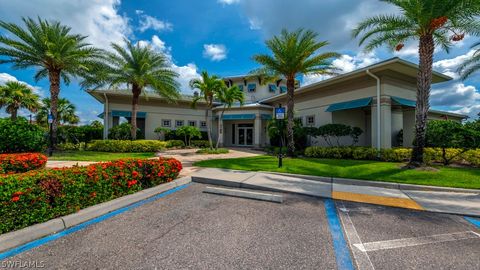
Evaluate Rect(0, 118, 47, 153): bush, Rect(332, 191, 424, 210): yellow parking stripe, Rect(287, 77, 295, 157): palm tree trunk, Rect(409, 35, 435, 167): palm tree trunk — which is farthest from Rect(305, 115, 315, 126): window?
Rect(0, 118, 47, 153): bush

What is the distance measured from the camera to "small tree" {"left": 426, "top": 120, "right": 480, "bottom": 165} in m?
9.18

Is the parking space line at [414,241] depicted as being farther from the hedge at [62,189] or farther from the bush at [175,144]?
the bush at [175,144]

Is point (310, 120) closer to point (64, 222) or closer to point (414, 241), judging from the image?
point (414, 241)

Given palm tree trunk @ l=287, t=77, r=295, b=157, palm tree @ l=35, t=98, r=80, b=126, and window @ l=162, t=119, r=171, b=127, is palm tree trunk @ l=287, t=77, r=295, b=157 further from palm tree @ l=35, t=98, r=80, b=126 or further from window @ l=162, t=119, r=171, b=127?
palm tree @ l=35, t=98, r=80, b=126

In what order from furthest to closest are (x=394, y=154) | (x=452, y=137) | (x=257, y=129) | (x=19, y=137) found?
1. (x=257, y=129)
2. (x=394, y=154)
3. (x=19, y=137)
4. (x=452, y=137)

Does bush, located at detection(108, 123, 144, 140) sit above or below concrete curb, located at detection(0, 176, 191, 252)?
above

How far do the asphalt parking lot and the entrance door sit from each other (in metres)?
18.8

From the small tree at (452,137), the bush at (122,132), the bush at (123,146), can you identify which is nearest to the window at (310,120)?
the small tree at (452,137)

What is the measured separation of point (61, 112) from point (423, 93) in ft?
116

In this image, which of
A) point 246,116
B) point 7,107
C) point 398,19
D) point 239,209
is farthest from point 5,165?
point 7,107

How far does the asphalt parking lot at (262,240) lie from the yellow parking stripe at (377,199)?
43cm

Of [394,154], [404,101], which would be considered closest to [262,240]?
[394,154]

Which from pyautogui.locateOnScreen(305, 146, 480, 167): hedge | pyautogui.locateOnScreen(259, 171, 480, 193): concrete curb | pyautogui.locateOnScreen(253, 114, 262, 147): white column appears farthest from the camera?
pyautogui.locateOnScreen(253, 114, 262, 147): white column

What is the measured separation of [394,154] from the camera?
11039mm
